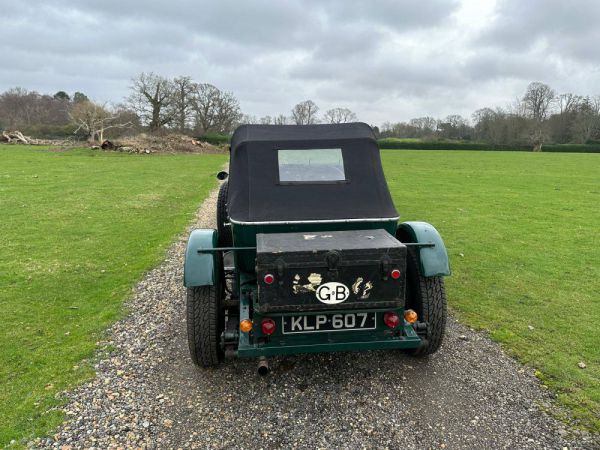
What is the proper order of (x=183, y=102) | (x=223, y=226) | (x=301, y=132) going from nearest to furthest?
(x=301, y=132)
(x=223, y=226)
(x=183, y=102)

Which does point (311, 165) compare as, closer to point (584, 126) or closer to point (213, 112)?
point (213, 112)

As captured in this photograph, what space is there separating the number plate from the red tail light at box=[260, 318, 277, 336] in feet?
0.36

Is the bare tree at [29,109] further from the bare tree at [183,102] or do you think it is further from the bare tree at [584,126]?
the bare tree at [584,126]

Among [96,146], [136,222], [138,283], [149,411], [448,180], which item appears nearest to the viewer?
[149,411]

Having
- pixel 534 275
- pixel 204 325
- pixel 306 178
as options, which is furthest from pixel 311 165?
pixel 534 275

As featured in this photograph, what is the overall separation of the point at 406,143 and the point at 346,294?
205 feet

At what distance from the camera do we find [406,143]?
62.4 meters

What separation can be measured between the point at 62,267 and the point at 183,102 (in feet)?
165

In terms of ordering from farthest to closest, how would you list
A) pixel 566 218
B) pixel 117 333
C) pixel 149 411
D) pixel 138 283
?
pixel 566 218, pixel 138 283, pixel 117 333, pixel 149 411

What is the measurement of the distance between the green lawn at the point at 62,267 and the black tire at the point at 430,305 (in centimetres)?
360

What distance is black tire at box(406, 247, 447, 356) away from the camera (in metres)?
4.25

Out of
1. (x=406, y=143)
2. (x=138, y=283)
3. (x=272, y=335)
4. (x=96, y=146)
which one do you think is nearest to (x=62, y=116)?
(x=96, y=146)

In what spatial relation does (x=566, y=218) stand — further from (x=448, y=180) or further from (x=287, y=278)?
(x=287, y=278)

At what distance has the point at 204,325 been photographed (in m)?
4.02
